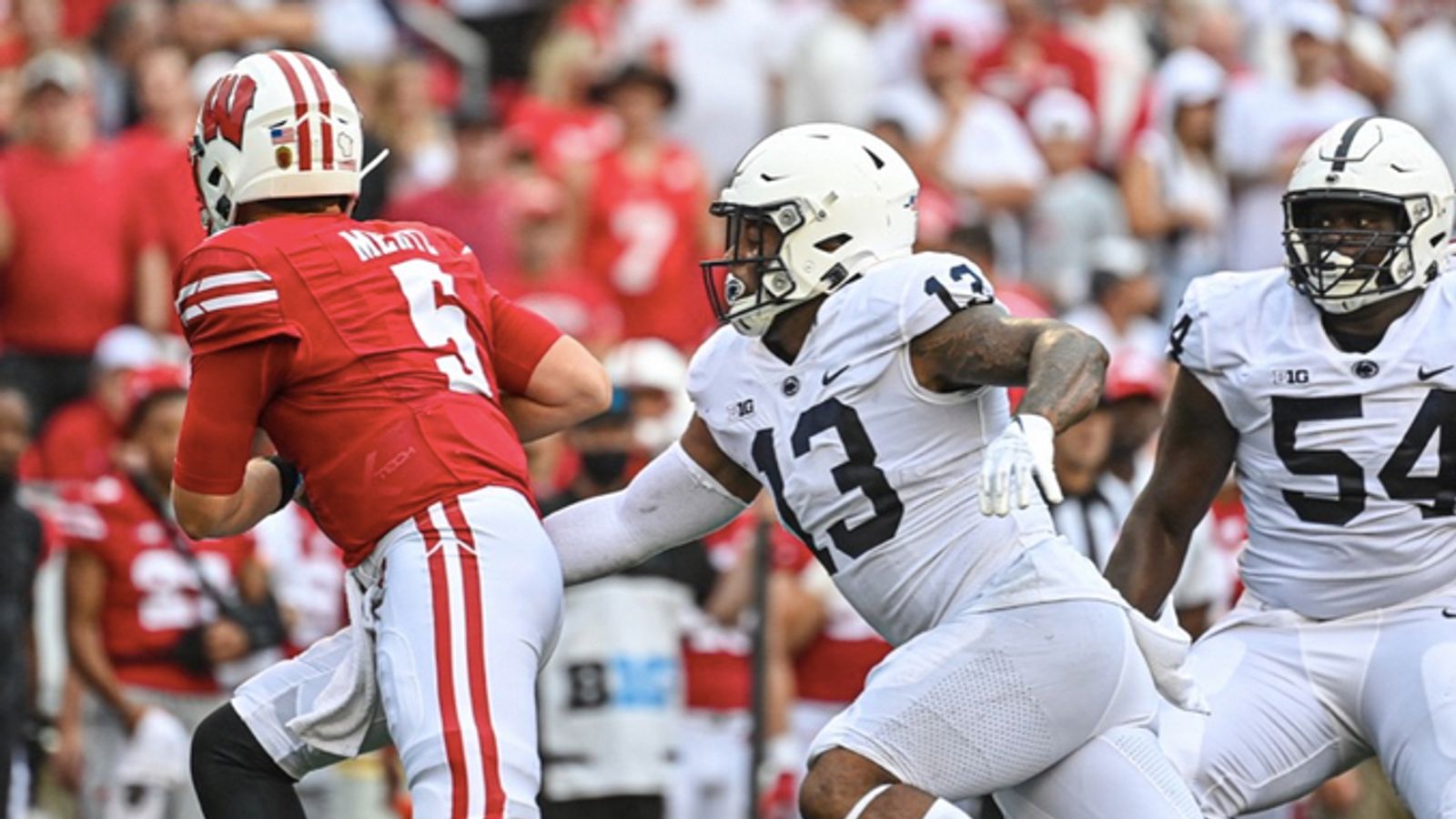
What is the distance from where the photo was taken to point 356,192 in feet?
19.4

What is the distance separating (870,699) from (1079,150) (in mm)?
7670

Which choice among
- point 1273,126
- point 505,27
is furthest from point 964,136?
point 505,27

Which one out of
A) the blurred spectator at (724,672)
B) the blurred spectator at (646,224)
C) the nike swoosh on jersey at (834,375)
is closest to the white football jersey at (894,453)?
the nike swoosh on jersey at (834,375)

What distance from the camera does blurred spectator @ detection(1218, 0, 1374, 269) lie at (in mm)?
12469

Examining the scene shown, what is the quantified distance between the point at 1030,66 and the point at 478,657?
8737 millimetres

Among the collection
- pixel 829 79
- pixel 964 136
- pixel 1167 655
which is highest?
pixel 1167 655

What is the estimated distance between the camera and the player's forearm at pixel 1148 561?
648 centimetres

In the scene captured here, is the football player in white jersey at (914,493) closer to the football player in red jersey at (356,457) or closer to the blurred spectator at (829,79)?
the football player in red jersey at (356,457)

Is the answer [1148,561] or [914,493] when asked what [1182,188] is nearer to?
[1148,561]

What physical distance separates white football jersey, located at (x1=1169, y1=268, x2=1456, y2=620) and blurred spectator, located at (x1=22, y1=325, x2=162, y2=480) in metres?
4.60

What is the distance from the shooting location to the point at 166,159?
422 inches

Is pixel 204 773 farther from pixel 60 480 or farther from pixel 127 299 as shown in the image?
pixel 127 299

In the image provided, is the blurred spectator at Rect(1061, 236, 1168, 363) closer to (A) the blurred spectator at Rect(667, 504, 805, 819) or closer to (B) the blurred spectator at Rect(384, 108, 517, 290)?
(A) the blurred spectator at Rect(667, 504, 805, 819)

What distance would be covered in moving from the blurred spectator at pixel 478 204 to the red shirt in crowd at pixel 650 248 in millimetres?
480
